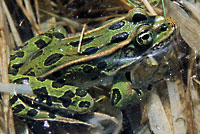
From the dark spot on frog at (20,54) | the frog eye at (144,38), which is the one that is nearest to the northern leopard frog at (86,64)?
the frog eye at (144,38)

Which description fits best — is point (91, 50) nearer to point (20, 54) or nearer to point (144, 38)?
point (144, 38)

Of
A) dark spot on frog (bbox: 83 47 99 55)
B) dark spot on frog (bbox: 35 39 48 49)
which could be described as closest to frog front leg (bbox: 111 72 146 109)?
dark spot on frog (bbox: 83 47 99 55)

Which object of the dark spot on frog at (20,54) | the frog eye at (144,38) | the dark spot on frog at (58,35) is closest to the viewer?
the frog eye at (144,38)

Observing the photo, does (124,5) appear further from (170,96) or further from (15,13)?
(15,13)

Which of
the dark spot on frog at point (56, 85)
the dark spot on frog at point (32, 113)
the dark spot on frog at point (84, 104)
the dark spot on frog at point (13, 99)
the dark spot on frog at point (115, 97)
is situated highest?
the dark spot on frog at point (56, 85)

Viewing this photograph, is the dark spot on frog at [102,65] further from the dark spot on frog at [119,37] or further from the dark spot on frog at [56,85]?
the dark spot on frog at [56,85]
